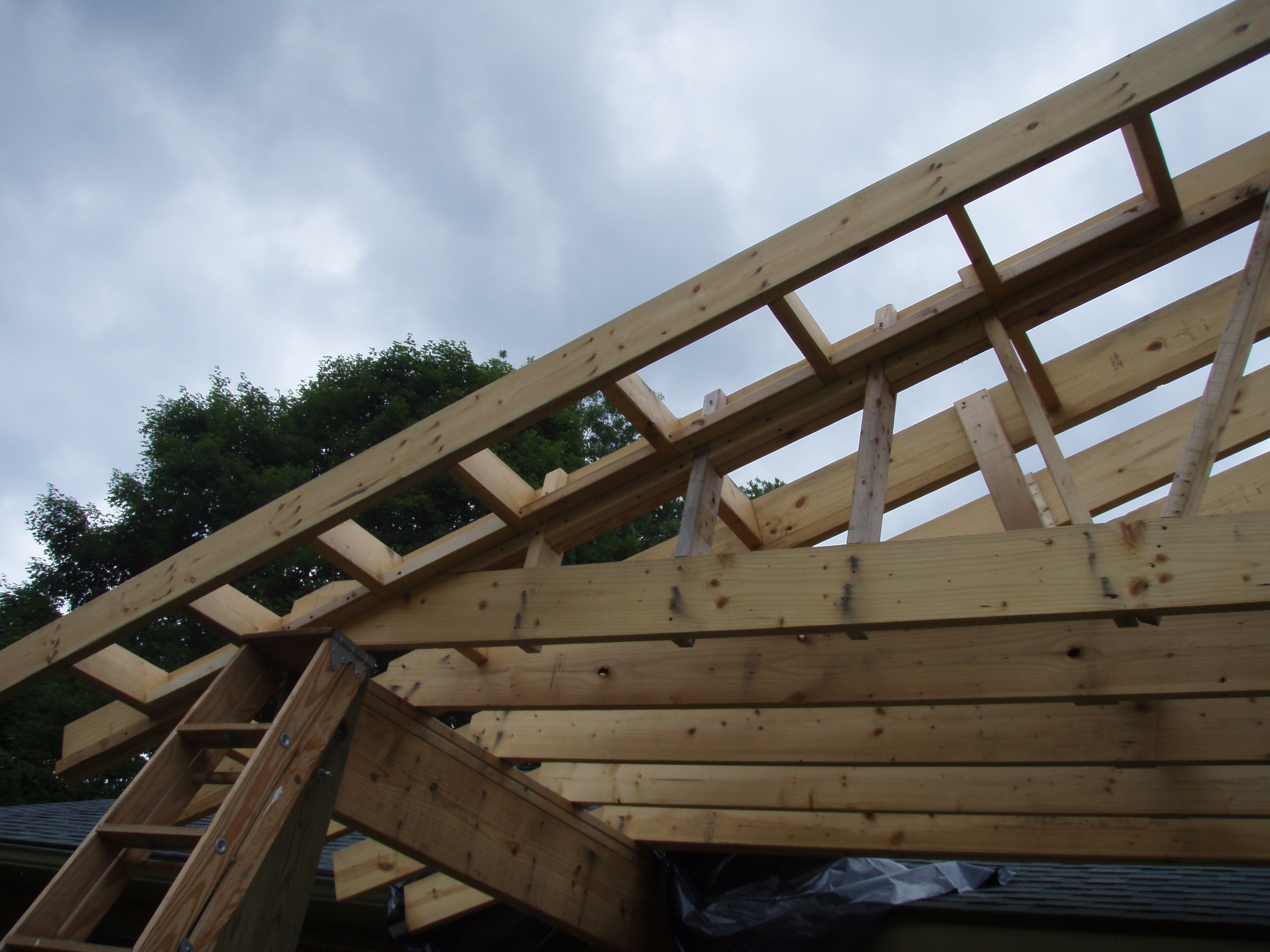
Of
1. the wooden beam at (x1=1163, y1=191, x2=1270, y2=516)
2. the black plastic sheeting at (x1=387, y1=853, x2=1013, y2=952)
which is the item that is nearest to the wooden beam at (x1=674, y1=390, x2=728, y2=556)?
the wooden beam at (x1=1163, y1=191, x2=1270, y2=516)

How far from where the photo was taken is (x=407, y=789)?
3256 millimetres

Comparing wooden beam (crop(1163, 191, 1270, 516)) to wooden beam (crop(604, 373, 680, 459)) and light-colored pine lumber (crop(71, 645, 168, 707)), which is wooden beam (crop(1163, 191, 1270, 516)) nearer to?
wooden beam (crop(604, 373, 680, 459))

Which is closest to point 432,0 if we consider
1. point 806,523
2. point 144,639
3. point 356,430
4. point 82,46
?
point 82,46

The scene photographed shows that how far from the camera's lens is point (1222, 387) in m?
2.25

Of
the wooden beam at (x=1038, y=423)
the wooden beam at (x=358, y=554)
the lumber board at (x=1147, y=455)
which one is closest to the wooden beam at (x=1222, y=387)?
the wooden beam at (x=1038, y=423)

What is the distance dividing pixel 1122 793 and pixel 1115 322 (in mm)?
27663

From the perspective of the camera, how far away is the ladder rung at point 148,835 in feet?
8.27

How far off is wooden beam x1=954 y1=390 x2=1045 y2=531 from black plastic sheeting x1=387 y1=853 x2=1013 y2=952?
7.04 ft

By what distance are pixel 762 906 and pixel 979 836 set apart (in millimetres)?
1106

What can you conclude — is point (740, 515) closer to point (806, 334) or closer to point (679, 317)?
point (806, 334)

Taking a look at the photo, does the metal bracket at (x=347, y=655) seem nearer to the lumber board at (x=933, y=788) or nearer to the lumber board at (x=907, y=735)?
the lumber board at (x=907, y=735)

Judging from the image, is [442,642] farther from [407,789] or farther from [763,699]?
[763,699]

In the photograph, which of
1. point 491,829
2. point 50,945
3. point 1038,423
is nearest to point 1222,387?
point 1038,423

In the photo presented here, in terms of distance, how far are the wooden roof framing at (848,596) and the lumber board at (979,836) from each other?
0.04 feet
